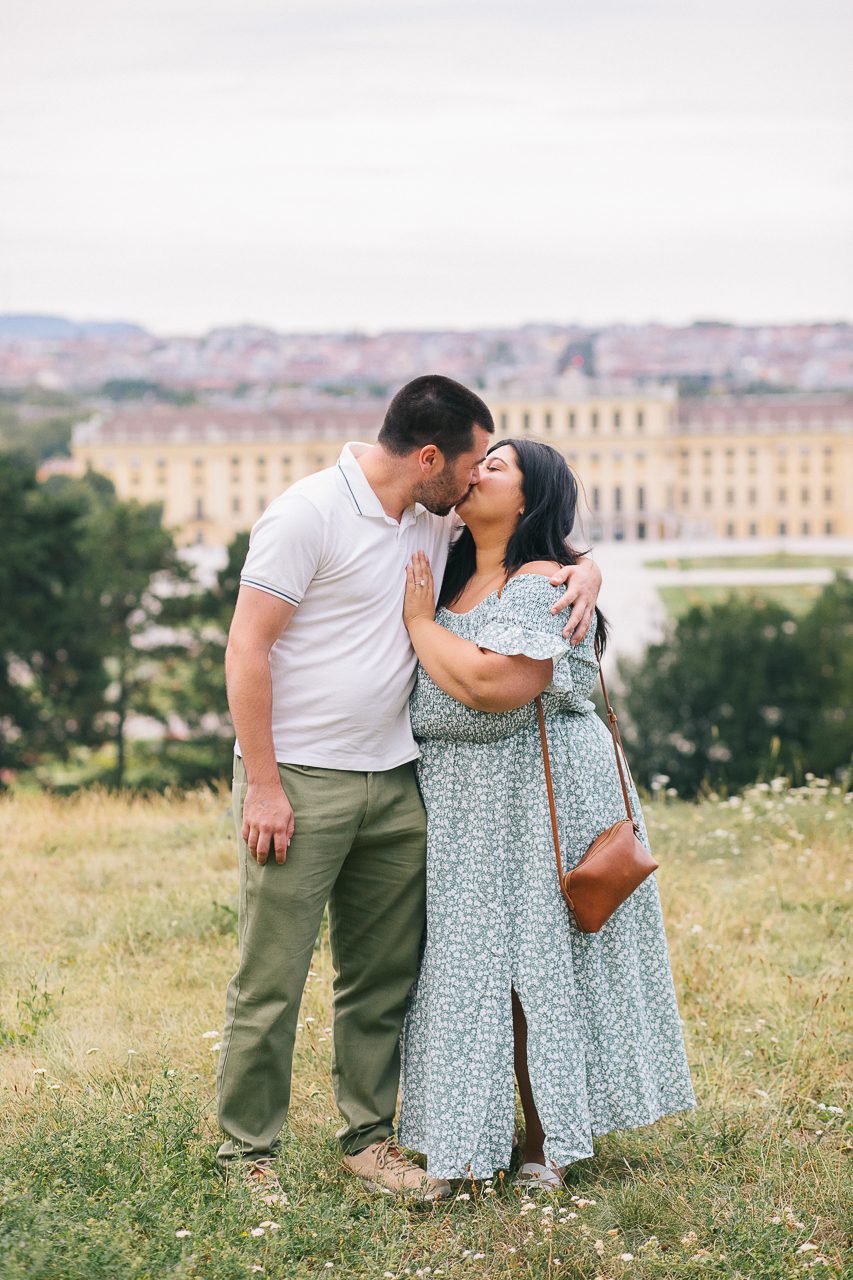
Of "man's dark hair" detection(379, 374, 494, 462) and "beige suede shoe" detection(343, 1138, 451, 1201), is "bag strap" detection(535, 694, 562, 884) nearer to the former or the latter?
→ "man's dark hair" detection(379, 374, 494, 462)

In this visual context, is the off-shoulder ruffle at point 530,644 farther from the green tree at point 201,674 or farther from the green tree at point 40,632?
the green tree at point 201,674

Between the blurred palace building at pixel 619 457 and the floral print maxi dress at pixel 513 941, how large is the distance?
303 ft

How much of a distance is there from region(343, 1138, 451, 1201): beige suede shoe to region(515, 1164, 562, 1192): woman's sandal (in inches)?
6.0

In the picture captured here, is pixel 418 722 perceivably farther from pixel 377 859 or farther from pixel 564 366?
pixel 564 366

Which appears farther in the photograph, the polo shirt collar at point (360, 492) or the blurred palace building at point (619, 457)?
the blurred palace building at point (619, 457)

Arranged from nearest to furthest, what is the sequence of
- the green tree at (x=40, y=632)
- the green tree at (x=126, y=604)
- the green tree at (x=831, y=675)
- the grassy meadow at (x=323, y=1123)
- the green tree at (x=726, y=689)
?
the grassy meadow at (x=323, y=1123)
the green tree at (x=40, y=632)
the green tree at (x=831, y=675)
the green tree at (x=126, y=604)
the green tree at (x=726, y=689)

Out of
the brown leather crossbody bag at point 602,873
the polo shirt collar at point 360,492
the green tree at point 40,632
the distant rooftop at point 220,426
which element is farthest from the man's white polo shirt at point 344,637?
the distant rooftop at point 220,426

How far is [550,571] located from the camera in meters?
2.92

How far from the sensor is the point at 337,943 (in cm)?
307

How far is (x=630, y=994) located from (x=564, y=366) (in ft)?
412

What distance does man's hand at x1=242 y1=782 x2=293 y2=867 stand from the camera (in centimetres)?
279

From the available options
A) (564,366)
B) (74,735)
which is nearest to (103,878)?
(74,735)

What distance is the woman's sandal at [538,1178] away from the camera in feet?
9.60

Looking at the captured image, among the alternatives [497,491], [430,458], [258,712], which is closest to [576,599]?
[497,491]
